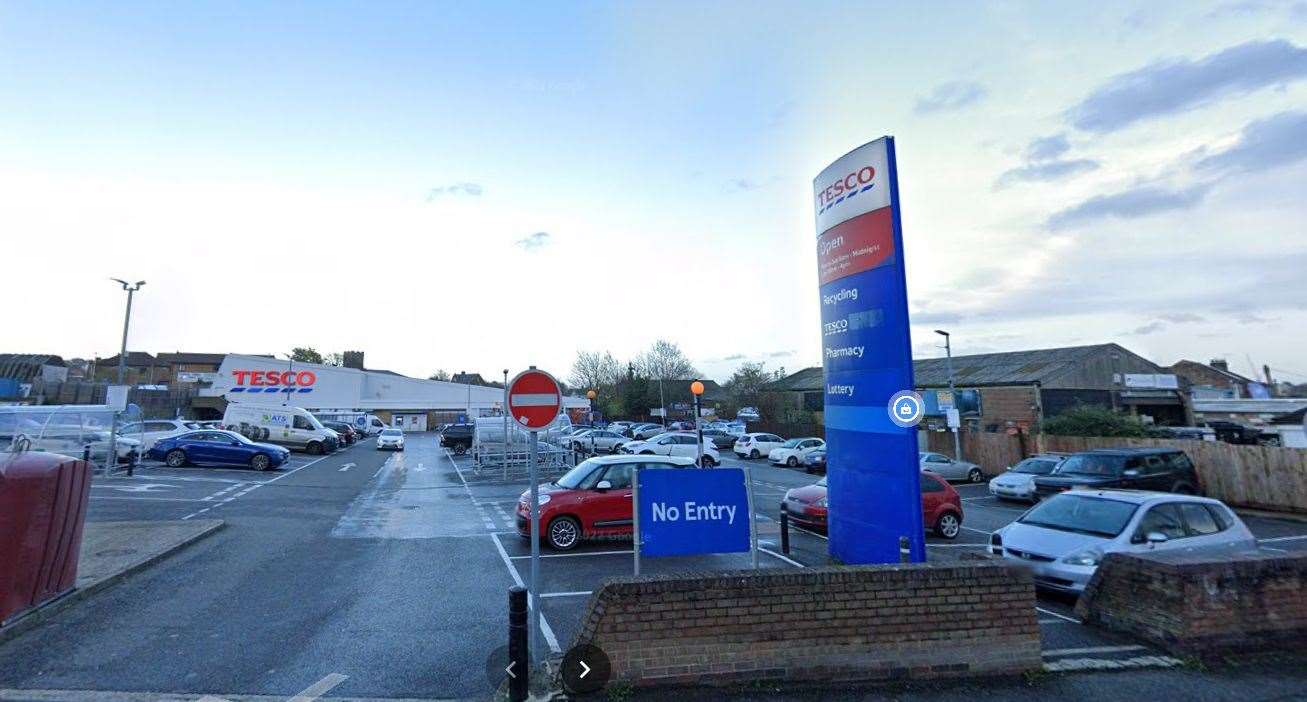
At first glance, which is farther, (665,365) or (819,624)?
(665,365)

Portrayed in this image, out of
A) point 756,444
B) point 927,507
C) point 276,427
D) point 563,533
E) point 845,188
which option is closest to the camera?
point 845,188

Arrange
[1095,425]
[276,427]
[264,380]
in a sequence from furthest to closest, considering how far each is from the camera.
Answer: [264,380]
[276,427]
[1095,425]

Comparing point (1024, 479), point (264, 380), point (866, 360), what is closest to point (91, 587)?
point (866, 360)

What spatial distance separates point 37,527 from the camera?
6.88 metres

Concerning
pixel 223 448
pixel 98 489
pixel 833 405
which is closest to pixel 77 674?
pixel 833 405

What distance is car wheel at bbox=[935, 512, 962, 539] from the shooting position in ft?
42.9

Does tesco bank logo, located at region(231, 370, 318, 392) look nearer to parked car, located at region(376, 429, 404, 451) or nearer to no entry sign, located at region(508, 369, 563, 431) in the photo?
parked car, located at region(376, 429, 404, 451)

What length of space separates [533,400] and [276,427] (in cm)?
3280

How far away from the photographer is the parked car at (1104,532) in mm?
8023

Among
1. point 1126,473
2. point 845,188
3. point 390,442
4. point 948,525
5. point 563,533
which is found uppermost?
point 845,188

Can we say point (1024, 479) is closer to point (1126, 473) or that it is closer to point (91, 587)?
point (1126, 473)

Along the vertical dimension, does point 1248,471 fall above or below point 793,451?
below

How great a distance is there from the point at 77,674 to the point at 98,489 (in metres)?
15.4

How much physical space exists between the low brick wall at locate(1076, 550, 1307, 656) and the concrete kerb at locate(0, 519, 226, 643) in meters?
11.0
